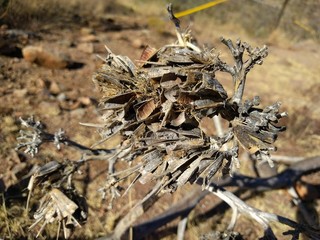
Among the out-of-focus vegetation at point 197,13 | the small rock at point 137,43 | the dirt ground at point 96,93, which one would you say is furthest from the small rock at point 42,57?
the small rock at point 137,43

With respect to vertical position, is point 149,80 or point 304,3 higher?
point 149,80

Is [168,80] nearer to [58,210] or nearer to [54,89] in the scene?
[58,210]

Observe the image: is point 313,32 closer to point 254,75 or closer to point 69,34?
point 254,75

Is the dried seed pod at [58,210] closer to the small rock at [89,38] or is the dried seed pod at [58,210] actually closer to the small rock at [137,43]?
the small rock at [89,38]

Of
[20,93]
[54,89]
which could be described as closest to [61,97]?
[54,89]

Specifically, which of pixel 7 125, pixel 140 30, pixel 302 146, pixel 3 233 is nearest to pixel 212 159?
pixel 3 233

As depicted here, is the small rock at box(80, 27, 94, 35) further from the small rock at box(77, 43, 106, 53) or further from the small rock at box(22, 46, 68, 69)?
the small rock at box(22, 46, 68, 69)
